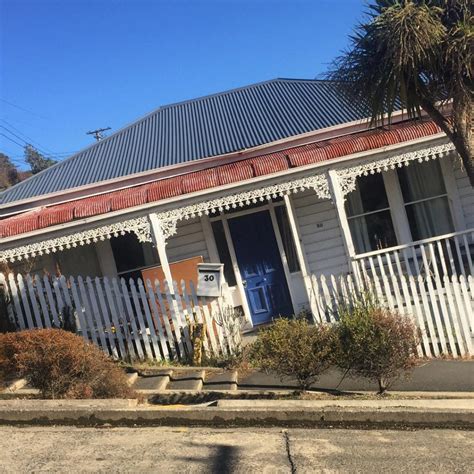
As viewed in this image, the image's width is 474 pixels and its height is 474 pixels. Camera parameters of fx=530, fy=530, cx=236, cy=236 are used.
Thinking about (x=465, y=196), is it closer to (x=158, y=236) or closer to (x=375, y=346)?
(x=158, y=236)

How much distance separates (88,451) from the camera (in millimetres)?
3902

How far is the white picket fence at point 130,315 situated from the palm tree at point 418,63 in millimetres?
3882

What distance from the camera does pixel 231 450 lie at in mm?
3871

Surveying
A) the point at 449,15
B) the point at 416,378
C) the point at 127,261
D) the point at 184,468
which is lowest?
the point at 416,378

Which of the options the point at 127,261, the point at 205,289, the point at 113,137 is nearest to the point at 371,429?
the point at 205,289

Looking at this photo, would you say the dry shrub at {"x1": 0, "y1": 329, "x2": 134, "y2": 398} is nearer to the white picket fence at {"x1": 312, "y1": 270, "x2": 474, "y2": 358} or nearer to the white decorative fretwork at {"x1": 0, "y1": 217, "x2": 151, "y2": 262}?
the white picket fence at {"x1": 312, "y1": 270, "x2": 474, "y2": 358}

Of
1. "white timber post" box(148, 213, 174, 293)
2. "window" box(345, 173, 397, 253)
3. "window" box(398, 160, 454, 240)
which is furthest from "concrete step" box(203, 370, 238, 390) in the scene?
"window" box(398, 160, 454, 240)

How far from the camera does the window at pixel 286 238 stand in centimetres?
1115

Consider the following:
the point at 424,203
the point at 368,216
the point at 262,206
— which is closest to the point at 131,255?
the point at 262,206

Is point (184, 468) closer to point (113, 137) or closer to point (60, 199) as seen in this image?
point (60, 199)

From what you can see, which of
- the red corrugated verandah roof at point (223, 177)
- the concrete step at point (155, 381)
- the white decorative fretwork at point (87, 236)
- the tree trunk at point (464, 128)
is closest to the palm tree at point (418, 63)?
the tree trunk at point (464, 128)

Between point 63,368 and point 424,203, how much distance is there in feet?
27.6

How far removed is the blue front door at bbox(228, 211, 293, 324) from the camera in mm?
11180

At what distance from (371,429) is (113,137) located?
12.5 metres
